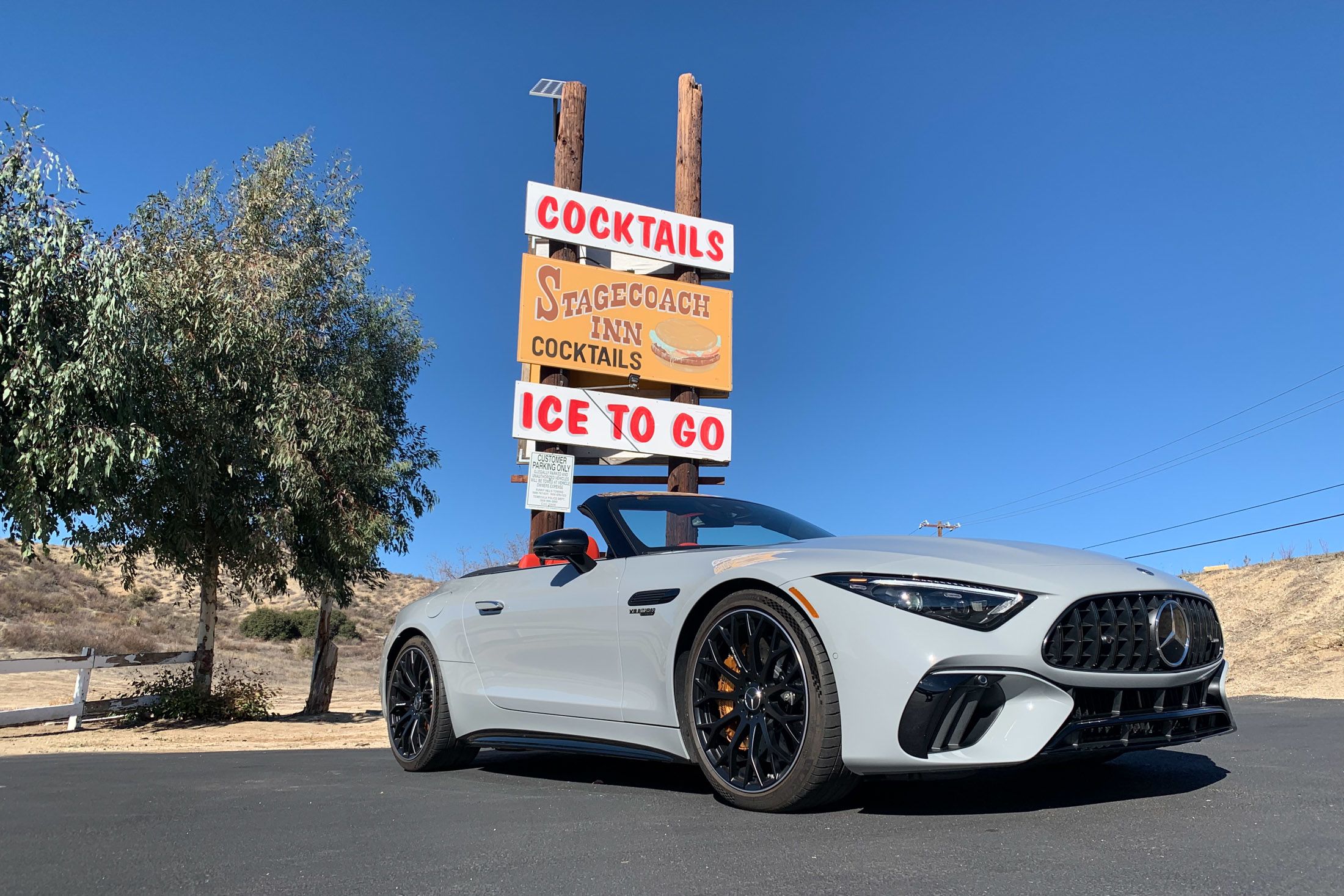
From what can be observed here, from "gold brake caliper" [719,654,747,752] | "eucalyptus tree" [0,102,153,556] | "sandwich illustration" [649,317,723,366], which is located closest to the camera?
"gold brake caliper" [719,654,747,752]

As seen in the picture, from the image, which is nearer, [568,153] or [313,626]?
[568,153]

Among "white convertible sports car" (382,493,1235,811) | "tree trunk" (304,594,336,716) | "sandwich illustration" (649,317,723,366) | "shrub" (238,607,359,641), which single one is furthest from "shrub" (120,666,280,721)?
"shrub" (238,607,359,641)

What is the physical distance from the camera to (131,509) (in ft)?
46.9

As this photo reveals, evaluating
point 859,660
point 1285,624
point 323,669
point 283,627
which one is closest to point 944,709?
point 859,660

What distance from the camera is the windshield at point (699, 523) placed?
16.9ft

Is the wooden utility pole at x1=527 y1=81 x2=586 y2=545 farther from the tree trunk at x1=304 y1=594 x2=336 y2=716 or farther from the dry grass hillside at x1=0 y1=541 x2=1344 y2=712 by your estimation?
the dry grass hillside at x1=0 y1=541 x2=1344 y2=712

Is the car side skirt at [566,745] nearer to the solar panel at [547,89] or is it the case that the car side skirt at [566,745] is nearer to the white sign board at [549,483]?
the white sign board at [549,483]

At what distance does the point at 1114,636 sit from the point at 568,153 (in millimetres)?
12645

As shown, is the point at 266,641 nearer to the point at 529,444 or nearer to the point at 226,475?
the point at 226,475

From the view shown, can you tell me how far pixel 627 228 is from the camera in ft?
49.6

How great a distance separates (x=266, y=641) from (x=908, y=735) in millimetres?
36319

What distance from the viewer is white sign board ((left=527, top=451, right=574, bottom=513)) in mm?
12028

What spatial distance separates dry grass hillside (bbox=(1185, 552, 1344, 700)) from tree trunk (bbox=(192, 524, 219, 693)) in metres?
16.2

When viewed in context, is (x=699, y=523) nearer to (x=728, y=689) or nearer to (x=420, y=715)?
(x=728, y=689)
